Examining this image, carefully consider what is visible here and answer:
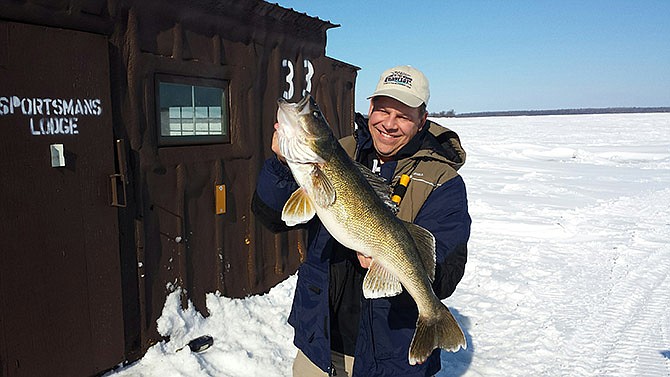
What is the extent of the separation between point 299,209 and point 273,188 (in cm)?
35

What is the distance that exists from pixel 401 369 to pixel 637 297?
192 inches

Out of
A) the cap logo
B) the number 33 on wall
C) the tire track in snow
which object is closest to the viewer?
the cap logo

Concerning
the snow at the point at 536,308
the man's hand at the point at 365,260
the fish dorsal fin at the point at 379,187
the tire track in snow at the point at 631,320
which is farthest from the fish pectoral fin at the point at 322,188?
the tire track in snow at the point at 631,320

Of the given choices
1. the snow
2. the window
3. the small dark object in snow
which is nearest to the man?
the snow

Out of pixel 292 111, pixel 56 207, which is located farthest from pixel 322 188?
pixel 56 207

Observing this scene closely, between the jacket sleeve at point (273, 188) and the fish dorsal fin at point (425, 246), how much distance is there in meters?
0.69

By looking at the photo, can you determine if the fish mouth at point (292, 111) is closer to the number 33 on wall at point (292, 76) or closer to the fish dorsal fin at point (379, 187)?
the fish dorsal fin at point (379, 187)

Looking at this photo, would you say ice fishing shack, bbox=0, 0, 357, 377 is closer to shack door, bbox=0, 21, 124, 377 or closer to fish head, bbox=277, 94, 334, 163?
shack door, bbox=0, 21, 124, 377

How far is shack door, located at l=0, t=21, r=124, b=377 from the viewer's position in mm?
3240

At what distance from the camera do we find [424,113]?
2.79 meters

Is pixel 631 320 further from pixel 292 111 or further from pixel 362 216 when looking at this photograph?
pixel 292 111

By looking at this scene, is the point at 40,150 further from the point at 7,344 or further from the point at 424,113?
the point at 424,113

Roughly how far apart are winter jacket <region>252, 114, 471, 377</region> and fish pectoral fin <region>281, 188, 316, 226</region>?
0.92 feet

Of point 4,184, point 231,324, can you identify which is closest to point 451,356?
point 231,324
